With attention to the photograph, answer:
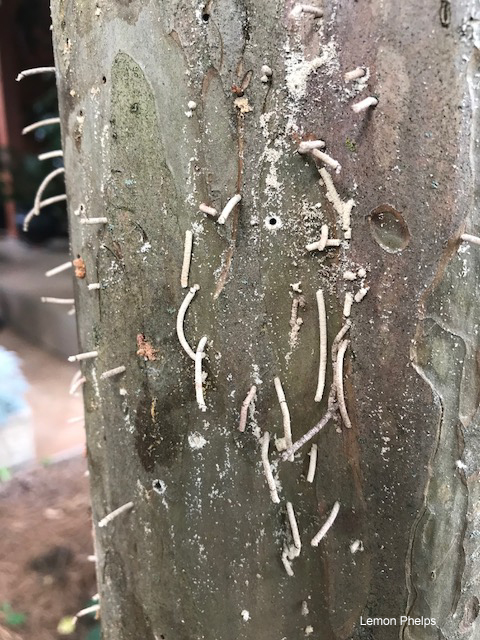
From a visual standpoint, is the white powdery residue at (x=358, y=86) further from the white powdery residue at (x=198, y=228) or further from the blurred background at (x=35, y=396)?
the blurred background at (x=35, y=396)

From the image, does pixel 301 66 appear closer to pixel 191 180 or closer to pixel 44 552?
pixel 191 180

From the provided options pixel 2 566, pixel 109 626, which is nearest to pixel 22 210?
pixel 2 566

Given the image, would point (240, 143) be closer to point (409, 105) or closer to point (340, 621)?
point (409, 105)

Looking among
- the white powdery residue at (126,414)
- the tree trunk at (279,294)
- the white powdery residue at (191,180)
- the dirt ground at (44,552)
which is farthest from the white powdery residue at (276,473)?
the dirt ground at (44,552)

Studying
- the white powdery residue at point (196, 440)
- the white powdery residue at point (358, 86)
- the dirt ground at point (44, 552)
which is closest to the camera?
the white powdery residue at point (358, 86)

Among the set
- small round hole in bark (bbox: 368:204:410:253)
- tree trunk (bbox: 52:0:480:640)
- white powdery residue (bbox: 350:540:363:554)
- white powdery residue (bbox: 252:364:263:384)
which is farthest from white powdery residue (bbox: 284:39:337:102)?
white powdery residue (bbox: 350:540:363:554)

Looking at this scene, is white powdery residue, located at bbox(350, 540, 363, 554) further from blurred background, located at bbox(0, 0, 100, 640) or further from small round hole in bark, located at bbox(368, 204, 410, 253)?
blurred background, located at bbox(0, 0, 100, 640)
